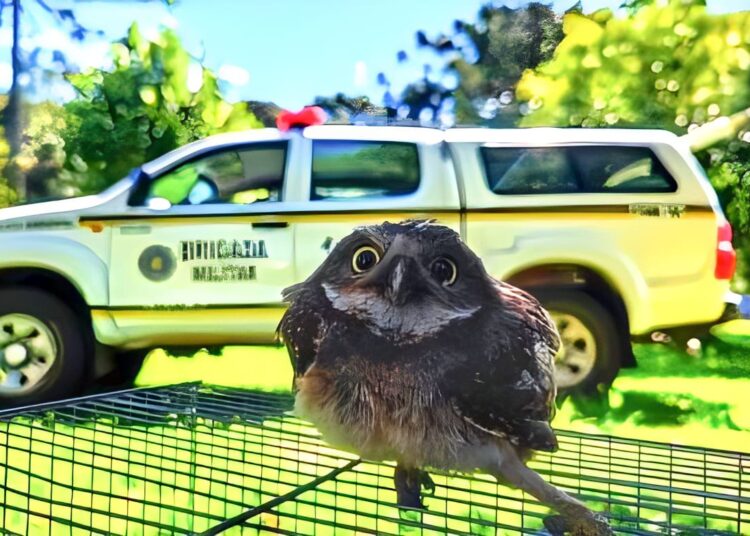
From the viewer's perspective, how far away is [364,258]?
1554 mm

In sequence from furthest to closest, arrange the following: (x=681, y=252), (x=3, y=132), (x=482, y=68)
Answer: (x=3, y=132), (x=482, y=68), (x=681, y=252)

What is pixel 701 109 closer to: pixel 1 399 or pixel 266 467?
pixel 266 467

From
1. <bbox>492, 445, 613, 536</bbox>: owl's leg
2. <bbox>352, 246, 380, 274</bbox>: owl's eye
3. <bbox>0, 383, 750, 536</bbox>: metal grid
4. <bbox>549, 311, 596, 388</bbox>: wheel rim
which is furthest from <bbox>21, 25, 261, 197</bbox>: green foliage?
<bbox>492, 445, 613, 536</bbox>: owl's leg

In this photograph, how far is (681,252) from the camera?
1.51m

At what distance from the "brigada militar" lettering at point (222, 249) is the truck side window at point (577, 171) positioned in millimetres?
568

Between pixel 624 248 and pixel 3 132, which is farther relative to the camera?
pixel 3 132

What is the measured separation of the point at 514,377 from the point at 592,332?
0.71ft

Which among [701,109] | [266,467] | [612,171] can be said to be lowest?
[266,467]

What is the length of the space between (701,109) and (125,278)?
4.67 feet

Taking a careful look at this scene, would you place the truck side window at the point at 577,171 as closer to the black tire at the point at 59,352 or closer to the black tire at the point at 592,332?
the black tire at the point at 592,332

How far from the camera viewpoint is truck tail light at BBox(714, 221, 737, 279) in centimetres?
151

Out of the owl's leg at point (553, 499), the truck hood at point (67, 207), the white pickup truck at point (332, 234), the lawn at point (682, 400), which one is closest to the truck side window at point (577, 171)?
the white pickup truck at point (332, 234)

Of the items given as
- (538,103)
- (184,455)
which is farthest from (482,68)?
(184,455)

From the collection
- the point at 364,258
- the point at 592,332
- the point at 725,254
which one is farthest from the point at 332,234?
the point at 725,254
